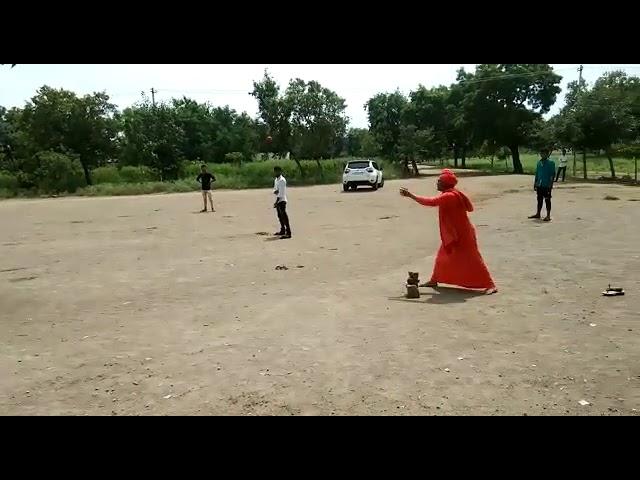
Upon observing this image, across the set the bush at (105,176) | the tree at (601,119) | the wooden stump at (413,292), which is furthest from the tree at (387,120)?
the wooden stump at (413,292)

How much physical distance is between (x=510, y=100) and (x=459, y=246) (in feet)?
132

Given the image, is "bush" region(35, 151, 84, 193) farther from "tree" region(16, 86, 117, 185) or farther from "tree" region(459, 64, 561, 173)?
"tree" region(459, 64, 561, 173)

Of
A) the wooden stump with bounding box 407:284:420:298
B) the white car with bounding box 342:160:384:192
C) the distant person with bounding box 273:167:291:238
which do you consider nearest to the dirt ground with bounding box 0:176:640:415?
the wooden stump with bounding box 407:284:420:298

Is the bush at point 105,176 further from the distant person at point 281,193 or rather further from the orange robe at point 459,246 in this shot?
the orange robe at point 459,246

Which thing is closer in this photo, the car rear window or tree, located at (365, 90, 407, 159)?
the car rear window

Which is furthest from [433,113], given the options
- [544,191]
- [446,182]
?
[446,182]

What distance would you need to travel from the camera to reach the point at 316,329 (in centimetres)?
550

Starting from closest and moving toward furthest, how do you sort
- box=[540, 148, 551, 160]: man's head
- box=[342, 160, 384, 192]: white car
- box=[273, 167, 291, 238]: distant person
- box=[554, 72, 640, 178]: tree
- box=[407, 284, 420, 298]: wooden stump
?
box=[407, 284, 420, 298]: wooden stump, box=[273, 167, 291, 238]: distant person, box=[540, 148, 551, 160]: man's head, box=[554, 72, 640, 178]: tree, box=[342, 160, 384, 192]: white car

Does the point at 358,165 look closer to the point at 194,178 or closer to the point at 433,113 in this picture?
the point at 194,178

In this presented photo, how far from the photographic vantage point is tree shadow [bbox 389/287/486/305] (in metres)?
6.50

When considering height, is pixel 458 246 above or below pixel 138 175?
below

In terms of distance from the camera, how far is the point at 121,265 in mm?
9586

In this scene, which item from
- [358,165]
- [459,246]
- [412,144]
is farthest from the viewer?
[412,144]

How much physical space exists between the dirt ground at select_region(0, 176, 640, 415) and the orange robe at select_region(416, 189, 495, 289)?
247 mm
